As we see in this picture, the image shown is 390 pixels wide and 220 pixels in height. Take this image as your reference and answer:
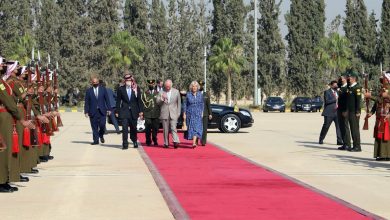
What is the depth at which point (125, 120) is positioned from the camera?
20.5 m

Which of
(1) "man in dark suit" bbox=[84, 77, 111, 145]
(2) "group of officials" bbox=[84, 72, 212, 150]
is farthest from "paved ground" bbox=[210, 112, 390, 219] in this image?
Answer: (1) "man in dark suit" bbox=[84, 77, 111, 145]

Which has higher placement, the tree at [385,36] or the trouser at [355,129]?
the tree at [385,36]

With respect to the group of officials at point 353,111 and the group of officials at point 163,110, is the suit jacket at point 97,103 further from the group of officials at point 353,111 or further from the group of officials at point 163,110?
the group of officials at point 353,111

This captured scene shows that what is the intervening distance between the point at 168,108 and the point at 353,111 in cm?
455

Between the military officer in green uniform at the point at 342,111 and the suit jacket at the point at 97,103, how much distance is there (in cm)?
626

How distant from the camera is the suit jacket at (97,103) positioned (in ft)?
72.9

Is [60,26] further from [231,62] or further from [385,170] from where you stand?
[385,170]

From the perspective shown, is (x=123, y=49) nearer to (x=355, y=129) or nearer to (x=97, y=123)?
(x=97, y=123)

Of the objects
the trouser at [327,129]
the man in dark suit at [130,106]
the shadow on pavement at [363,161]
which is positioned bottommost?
the shadow on pavement at [363,161]

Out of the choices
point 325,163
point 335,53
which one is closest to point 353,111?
point 325,163

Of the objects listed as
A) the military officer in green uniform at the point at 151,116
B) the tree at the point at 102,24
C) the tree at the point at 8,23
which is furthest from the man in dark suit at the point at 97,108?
the tree at the point at 8,23

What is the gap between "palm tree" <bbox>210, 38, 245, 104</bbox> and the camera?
8462 centimetres

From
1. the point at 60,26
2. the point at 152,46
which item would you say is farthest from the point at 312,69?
the point at 60,26

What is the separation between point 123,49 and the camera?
86.1m
